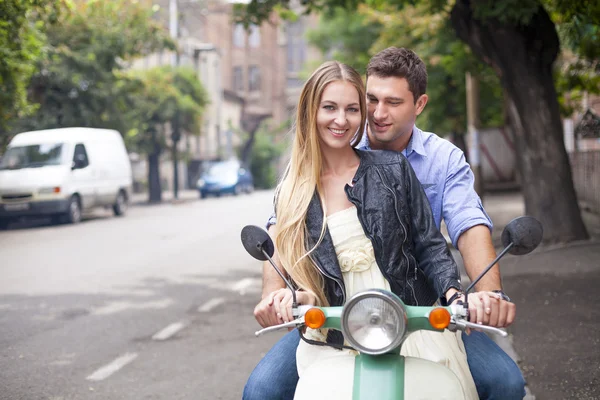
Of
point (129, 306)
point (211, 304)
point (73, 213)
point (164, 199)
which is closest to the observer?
point (129, 306)

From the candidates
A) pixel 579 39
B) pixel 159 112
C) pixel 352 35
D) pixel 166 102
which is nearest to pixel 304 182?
pixel 579 39

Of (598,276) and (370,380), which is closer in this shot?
(370,380)

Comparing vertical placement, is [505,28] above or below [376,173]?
above

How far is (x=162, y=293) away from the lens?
974 cm

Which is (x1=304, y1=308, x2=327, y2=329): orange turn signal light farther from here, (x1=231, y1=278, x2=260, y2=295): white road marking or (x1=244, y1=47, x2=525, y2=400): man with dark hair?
(x1=231, y1=278, x2=260, y2=295): white road marking

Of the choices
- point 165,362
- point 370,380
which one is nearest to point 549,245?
point 165,362

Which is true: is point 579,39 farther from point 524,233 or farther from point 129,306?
point 524,233

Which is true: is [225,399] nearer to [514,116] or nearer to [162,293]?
[162,293]

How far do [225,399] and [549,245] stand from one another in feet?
25.4

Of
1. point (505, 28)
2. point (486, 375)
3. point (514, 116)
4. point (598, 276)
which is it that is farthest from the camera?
point (514, 116)

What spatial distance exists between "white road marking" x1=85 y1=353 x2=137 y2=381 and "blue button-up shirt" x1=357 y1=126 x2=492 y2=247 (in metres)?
3.24

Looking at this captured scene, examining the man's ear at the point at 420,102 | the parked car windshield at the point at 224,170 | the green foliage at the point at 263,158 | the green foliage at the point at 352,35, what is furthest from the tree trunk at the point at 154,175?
the man's ear at the point at 420,102

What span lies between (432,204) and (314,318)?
3.77 feet

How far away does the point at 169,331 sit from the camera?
24.7 feet
